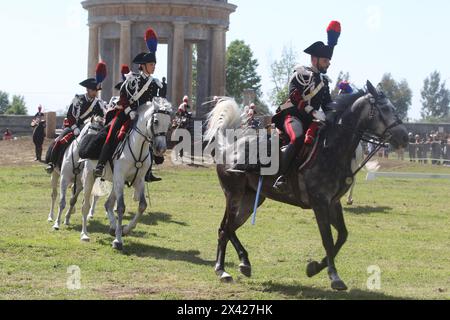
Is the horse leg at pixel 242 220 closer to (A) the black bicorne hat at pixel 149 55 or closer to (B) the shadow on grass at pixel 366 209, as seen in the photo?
(A) the black bicorne hat at pixel 149 55

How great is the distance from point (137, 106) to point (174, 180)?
59.2 ft

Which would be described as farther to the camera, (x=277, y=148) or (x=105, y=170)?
(x=105, y=170)

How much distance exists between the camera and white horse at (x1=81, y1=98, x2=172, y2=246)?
54.7 feet

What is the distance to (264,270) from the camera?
50.3 ft

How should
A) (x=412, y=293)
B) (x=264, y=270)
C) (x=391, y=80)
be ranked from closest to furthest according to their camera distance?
(x=412, y=293) < (x=264, y=270) < (x=391, y=80)

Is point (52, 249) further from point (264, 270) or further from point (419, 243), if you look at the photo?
point (419, 243)

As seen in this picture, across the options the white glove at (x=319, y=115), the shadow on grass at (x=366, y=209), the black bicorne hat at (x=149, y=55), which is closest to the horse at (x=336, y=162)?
the white glove at (x=319, y=115)

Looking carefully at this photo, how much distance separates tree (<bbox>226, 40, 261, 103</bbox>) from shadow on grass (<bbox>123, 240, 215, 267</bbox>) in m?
90.4

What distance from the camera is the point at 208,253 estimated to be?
17.3 meters

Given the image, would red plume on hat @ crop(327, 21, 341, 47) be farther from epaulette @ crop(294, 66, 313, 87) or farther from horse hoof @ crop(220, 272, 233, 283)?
horse hoof @ crop(220, 272, 233, 283)

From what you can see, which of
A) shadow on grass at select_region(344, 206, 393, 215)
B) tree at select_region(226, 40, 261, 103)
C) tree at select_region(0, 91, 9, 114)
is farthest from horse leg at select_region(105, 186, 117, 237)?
tree at select_region(0, 91, 9, 114)

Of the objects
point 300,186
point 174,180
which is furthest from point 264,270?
point 174,180

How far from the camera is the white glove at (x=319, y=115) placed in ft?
45.1

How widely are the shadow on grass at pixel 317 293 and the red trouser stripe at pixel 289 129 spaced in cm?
205
